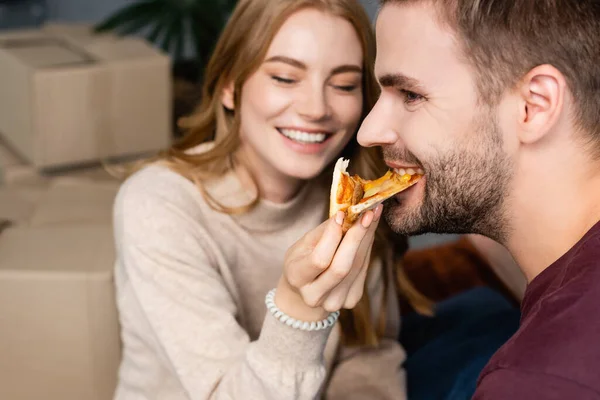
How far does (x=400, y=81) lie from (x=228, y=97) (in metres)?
0.54

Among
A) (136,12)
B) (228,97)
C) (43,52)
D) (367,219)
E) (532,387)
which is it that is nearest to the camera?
(532,387)

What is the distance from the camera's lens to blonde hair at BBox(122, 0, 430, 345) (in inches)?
67.6

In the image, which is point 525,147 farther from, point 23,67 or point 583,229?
point 23,67

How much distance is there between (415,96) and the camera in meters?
1.41

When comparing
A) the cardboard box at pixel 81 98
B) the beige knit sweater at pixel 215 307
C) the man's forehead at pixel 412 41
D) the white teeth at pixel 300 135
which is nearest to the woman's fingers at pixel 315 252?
the beige knit sweater at pixel 215 307

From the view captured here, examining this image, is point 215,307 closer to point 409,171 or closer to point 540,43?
point 409,171

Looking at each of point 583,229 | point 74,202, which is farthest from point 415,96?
point 74,202

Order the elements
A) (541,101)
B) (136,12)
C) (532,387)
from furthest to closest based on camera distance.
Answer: (136,12), (541,101), (532,387)

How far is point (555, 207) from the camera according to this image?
4.31ft

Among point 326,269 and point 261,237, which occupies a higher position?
point 326,269

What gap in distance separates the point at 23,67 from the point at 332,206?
1584 millimetres

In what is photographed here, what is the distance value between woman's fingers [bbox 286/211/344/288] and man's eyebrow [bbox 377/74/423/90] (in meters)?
0.22

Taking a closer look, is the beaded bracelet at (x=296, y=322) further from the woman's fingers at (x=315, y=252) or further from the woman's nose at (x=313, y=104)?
the woman's nose at (x=313, y=104)

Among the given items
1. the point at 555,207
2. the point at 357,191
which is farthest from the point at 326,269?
the point at 555,207
